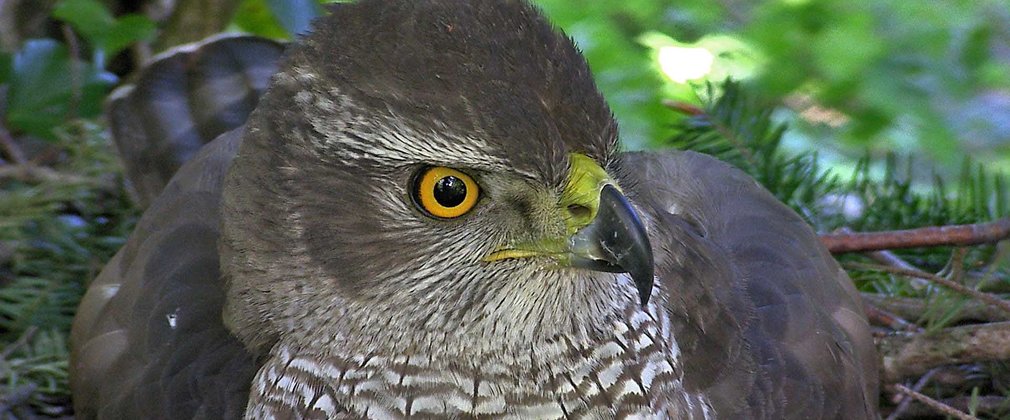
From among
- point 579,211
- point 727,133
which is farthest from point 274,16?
point 579,211

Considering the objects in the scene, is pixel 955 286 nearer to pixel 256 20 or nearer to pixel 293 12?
pixel 293 12

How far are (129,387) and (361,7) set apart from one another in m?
1.11

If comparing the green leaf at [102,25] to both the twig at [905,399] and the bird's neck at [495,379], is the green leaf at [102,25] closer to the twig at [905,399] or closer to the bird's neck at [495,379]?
the bird's neck at [495,379]

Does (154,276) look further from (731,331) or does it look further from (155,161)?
(731,331)

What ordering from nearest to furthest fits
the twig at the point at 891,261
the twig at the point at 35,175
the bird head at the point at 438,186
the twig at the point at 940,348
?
1. the bird head at the point at 438,186
2. the twig at the point at 940,348
3. the twig at the point at 891,261
4. the twig at the point at 35,175

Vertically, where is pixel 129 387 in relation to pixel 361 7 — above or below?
below

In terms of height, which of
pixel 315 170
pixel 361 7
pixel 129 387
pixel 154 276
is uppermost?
pixel 361 7

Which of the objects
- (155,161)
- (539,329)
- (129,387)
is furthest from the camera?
(155,161)

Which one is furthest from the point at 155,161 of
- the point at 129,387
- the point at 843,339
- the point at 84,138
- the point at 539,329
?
the point at 843,339

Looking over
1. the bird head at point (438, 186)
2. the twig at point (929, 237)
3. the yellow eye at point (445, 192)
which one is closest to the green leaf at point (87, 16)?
the bird head at point (438, 186)

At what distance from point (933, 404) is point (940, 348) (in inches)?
7.1

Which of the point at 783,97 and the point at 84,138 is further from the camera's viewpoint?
the point at 783,97

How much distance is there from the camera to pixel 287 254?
7.17 ft

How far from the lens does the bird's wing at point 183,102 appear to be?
350 centimetres
